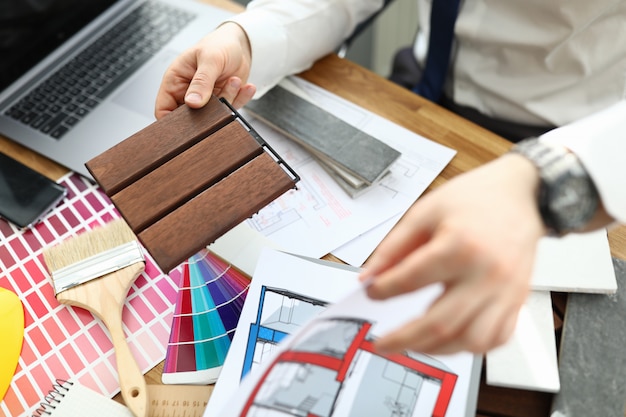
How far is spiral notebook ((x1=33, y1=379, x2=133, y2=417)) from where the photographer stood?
51 centimetres

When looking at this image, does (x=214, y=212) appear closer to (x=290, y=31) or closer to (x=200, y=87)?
(x=200, y=87)

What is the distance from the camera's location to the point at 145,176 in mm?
521

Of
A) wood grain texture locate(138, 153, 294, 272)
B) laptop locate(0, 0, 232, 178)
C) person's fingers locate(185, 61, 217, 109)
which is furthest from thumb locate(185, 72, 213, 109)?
laptop locate(0, 0, 232, 178)

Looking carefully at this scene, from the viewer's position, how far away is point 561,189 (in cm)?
41

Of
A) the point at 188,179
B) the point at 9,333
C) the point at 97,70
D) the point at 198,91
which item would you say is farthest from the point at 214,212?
the point at 97,70

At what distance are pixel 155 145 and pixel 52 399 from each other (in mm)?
273

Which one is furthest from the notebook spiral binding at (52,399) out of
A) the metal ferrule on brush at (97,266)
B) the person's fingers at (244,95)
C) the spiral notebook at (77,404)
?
the person's fingers at (244,95)

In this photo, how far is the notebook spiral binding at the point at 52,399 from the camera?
521mm

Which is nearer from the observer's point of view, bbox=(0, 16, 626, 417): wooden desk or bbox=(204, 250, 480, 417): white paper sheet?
bbox=(204, 250, 480, 417): white paper sheet

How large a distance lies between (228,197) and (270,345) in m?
0.16

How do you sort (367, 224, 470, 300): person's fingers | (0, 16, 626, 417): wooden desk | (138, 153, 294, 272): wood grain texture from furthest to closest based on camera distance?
(0, 16, 626, 417): wooden desk
(138, 153, 294, 272): wood grain texture
(367, 224, 470, 300): person's fingers

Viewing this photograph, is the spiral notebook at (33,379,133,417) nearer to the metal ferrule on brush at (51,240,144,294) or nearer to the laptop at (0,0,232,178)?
the metal ferrule on brush at (51,240,144,294)

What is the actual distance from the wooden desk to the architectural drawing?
271 millimetres

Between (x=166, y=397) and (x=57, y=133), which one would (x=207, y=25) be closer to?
(x=57, y=133)
